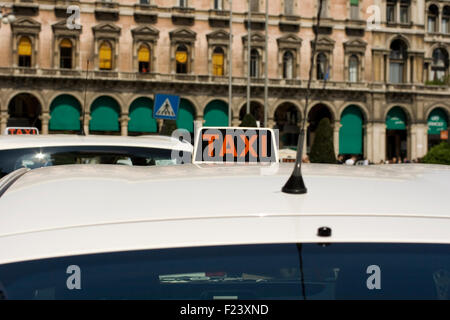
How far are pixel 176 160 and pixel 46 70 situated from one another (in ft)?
98.0

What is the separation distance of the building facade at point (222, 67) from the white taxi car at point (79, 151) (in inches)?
1130

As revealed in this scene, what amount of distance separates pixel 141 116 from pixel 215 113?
3.94 meters

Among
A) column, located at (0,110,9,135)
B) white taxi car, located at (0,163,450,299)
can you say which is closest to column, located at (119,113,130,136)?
column, located at (0,110,9,135)

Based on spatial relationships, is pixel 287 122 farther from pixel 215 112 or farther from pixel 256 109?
pixel 215 112

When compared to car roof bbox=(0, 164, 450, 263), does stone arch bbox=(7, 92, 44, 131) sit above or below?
above

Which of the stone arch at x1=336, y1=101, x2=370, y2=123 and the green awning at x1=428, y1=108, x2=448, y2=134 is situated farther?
the green awning at x1=428, y1=108, x2=448, y2=134

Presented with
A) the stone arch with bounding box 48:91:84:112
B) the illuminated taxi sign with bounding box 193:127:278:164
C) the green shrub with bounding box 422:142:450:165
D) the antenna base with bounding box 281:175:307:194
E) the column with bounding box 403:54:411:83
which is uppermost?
the column with bounding box 403:54:411:83

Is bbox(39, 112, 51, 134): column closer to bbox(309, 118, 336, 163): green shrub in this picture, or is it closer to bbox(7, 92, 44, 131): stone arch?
bbox(7, 92, 44, 131): stone arch

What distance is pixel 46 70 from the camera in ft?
109

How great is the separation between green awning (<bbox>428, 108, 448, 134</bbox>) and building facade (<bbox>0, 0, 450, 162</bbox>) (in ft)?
0.27

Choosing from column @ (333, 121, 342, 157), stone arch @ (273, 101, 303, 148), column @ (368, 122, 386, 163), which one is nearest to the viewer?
column @ (333, 121, 342, 157)

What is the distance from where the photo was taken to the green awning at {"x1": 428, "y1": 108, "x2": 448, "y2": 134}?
39.0 metres

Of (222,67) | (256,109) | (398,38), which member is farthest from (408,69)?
(222,67)

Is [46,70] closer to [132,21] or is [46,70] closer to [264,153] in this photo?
[132,21]
